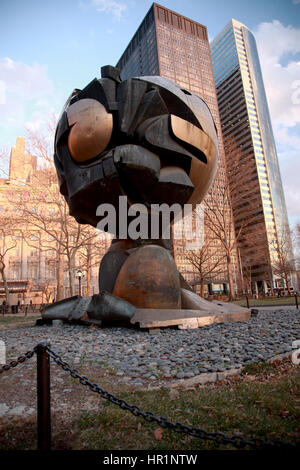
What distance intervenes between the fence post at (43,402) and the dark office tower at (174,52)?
7592cm

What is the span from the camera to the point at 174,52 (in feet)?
271

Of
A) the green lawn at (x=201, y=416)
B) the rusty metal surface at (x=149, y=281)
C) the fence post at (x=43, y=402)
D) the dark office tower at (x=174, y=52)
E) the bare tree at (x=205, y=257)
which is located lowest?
the green lawn at (x=201, y=416)

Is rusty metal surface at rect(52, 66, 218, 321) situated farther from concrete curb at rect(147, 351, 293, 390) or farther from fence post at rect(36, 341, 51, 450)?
fence post at rect(36, 341, 51, 450)

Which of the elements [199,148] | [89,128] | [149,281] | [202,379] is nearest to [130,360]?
[202,379]

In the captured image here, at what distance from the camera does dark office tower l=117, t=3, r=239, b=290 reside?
3009 inches

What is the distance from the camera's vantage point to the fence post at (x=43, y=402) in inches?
70.7

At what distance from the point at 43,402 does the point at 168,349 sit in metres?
2.81

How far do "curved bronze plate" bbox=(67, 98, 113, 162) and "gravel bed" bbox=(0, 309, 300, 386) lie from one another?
14.6 feet

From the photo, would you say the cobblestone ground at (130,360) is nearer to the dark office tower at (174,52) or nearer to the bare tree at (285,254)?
the bare tree at (285,254)

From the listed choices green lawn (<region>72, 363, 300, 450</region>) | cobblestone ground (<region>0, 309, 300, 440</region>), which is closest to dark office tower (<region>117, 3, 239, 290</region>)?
cobblestone ground (<region>0, 309, 300, 440</region>)

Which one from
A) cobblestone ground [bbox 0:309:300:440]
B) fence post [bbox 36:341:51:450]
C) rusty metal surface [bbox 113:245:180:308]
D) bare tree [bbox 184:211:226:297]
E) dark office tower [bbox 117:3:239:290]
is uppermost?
dark office tower [bbox 117:3:239:290]

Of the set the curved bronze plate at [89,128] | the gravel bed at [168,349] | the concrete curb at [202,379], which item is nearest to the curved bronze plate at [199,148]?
the curved bronze plate at [89,128]

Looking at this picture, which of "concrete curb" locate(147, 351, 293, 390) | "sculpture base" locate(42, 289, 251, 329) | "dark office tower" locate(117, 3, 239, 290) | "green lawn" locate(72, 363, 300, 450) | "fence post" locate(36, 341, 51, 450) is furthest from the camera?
"dark office tower" locate(117, 3, 239, 290)

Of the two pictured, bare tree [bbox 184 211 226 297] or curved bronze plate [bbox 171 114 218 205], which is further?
bare tree [bbox 184 211 226 297]
